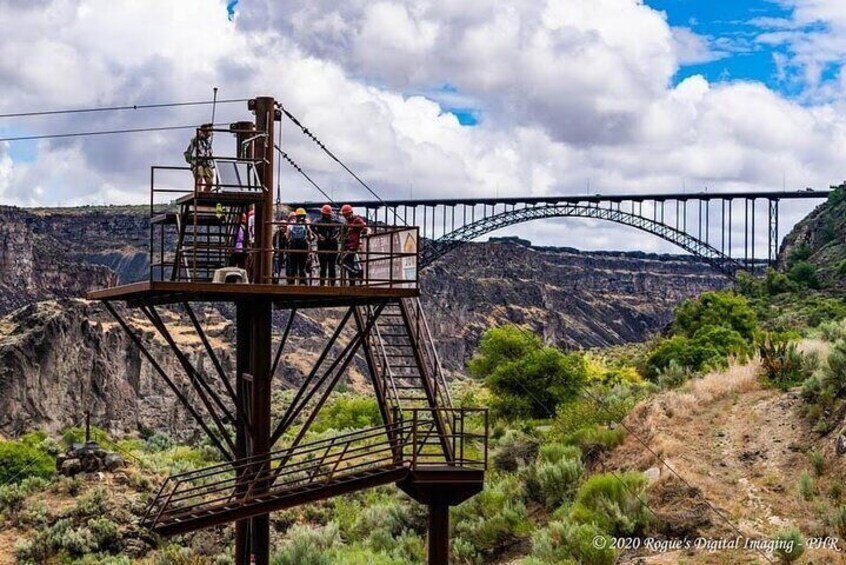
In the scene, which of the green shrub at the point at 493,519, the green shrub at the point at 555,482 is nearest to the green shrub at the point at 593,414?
the green shrub at the point at 555,482

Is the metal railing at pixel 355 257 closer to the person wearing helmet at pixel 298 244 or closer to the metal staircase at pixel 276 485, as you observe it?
the person wearing helmet at pixel 298 244

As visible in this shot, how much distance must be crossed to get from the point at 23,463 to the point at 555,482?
63.9 feet

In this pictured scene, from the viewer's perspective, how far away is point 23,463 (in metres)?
34.1

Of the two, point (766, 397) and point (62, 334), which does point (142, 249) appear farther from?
point (766, 397)

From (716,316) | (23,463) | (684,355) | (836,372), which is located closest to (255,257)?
(836,372)

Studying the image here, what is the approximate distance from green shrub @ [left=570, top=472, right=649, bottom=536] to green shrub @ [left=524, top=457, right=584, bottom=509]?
1.18 metres

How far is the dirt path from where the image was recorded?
1658 centimetres

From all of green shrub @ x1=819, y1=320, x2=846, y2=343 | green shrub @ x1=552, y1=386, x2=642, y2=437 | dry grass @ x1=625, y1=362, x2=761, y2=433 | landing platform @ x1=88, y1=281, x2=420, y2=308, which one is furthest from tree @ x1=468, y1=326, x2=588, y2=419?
landing platform @ x1=88, y1=281, x2=420, y2=308

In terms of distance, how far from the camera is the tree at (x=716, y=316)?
172ft

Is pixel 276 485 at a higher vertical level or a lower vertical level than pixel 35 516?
higher

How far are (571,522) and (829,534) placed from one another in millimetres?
4350

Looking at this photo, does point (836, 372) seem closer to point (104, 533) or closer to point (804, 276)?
point (104, 533)

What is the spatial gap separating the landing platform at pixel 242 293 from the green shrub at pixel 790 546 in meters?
6.09

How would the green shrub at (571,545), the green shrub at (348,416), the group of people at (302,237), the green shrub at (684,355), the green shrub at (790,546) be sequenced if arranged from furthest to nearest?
the green shrub at (348,416), the green shrub at (684,355), the green shrub at (571,545), the green shrub at (790,546), the group of people at (302,237)
